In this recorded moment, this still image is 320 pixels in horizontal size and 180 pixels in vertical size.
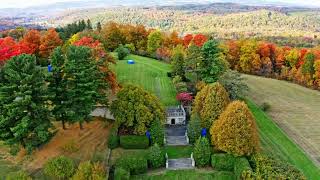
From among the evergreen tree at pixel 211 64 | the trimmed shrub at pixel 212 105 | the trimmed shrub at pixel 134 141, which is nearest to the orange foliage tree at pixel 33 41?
the evergreen tree at pixel 211 64

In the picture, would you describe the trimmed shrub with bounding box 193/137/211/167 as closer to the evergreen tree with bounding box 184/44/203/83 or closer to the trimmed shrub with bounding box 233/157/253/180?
the trimmed shrub with bounding box 233/157/253/180

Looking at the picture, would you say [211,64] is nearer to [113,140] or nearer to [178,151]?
[178,151]

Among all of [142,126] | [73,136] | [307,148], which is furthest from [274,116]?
[73,136]

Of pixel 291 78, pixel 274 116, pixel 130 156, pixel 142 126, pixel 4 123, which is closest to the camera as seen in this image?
pixel 4 123

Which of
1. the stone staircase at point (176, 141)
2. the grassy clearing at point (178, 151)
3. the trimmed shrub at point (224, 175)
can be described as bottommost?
the trimmed shrub at point (224, 175)

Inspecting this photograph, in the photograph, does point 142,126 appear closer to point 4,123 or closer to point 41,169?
point 41,169

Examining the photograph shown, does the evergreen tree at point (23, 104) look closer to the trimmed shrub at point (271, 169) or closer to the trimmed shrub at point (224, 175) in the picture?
the trimmed shrub at point (224, 175)

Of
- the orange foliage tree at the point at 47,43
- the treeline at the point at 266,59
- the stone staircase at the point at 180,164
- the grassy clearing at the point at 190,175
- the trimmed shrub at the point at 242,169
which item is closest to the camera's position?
the trimmed shrub at the point at 242,169
